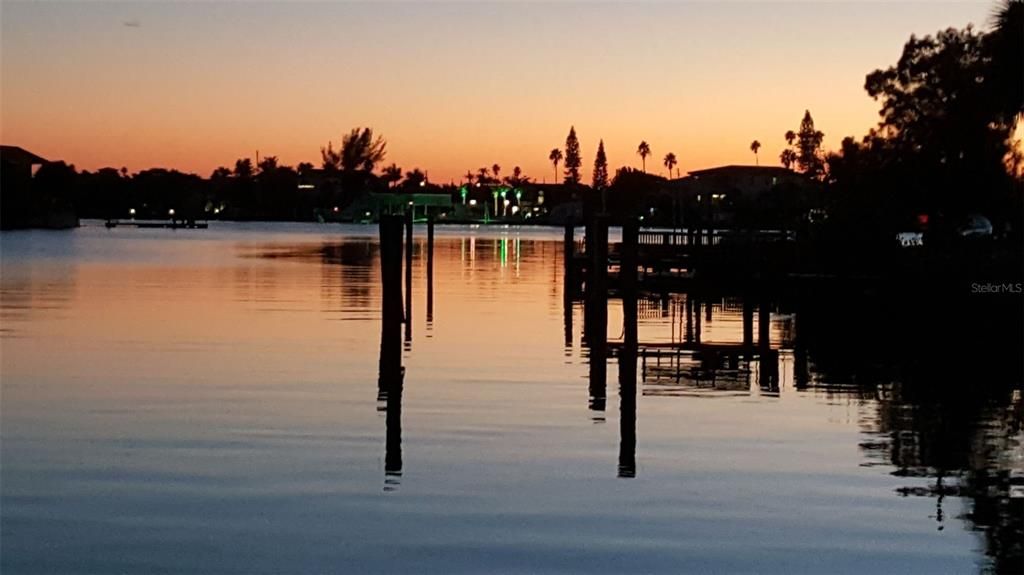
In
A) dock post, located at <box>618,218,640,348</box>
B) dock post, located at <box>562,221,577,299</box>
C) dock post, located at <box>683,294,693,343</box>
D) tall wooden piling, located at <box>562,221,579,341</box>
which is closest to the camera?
dock post, located at <box>618,218,640,348</box>

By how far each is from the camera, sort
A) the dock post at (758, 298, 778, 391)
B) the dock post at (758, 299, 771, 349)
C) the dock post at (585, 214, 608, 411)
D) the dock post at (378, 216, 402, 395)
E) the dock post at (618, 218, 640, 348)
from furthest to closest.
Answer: the dock post at (758, 299, 771, 349) → the dock post at (758, 298, 778, 391) → the dock post at (585, 214, 608, 411) → the dock post at (378, 216, 402, 395) → the dock post at (618, 218, 640, 348)

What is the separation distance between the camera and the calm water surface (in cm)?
1486

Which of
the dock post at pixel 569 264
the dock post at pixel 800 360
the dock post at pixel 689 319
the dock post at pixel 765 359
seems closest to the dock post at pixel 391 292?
the dock post at pixel 765 359

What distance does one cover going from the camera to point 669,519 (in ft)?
53.3

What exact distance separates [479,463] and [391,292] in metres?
3.97

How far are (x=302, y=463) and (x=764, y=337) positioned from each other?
54.2 ft

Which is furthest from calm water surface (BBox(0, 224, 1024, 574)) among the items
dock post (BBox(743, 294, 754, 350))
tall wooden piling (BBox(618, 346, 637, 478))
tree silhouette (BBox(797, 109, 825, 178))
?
tree silhouette (BBox(797, 109, 825, 178))

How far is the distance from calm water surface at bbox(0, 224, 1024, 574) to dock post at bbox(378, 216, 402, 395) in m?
0.95

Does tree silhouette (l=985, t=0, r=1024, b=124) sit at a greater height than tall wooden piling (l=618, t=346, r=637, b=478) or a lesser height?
greater

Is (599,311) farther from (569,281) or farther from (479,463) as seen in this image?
(569,281)

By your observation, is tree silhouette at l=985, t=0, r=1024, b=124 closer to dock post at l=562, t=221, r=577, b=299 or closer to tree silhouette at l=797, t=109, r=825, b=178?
dock post at l=562, t=221, r=577, b=299

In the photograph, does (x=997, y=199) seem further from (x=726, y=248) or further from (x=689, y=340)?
(x=689, y=340)

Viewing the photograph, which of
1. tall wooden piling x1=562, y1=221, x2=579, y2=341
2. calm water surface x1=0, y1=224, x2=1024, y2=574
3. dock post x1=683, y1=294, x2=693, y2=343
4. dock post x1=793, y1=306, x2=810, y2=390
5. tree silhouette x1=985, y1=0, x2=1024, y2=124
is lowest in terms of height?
calm water surface x1=0, y1=224, x2=1024, y2=574

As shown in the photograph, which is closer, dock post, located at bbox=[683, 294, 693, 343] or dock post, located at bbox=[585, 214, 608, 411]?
dock post, located at bbox=[585, 214, 608, 411]
